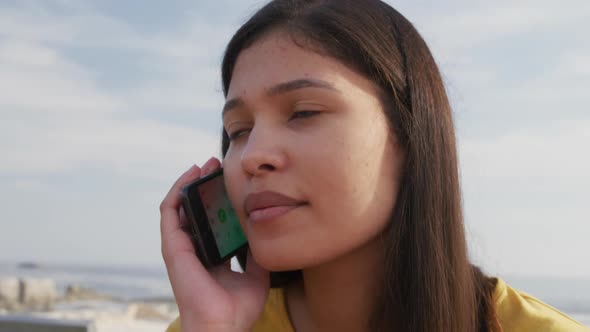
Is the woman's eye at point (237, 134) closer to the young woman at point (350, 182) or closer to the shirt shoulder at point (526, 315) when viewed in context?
the young woman at point (350, 182)

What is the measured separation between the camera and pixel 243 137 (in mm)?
2127

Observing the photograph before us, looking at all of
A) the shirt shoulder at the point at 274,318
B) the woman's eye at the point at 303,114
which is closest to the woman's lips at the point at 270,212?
the woman's eye at the point at 303,114

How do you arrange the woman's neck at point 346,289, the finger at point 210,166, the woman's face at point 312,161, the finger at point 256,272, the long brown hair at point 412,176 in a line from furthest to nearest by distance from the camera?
the finger at point 210,166 < the finger at point 256,272 < the woman's neck at point 346,289 < the long brown hair at point 412,176 < the woman's face at point 312,161

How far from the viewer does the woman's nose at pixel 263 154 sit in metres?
1.86

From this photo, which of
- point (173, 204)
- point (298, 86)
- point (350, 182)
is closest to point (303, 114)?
point (298, 86)

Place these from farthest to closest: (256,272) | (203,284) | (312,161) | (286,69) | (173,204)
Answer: (173,204) < (256,272) < (203,284) < (286,69) < (312,161)

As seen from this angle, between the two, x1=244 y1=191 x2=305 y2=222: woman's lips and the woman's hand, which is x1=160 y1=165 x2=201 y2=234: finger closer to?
the woman's hand

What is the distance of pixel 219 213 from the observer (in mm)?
2389

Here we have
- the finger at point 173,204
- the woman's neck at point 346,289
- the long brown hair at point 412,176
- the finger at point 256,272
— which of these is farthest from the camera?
the finger at point 173,204

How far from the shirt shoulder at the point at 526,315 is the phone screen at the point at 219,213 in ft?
3.36

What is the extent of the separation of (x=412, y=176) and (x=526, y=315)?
0.59 metres

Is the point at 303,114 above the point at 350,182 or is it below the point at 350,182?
above

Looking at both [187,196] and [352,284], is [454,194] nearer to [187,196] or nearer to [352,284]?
[352,284]

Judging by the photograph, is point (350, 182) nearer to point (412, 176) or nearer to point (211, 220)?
point (412, 176)
